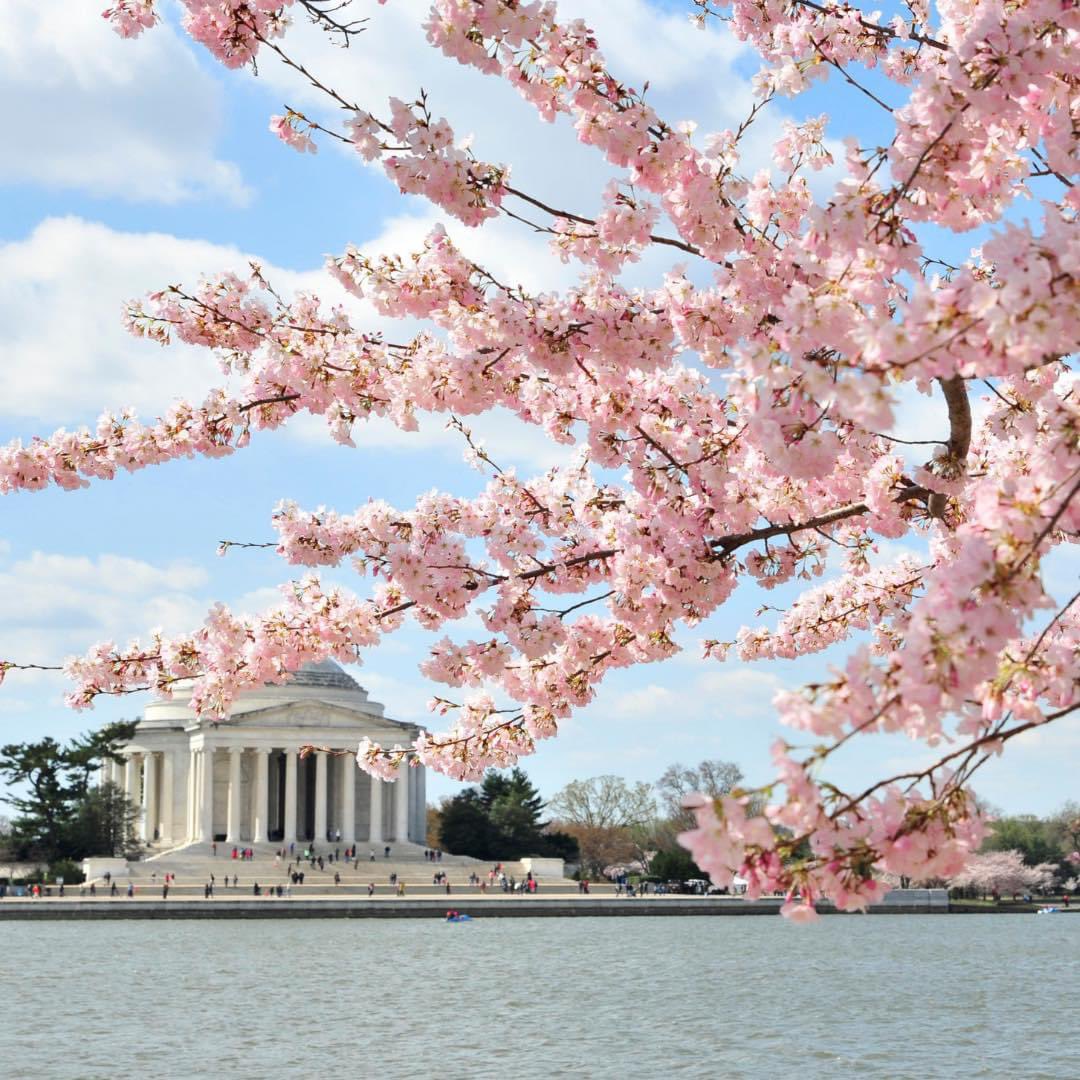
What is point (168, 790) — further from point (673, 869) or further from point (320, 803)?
point (673, 869)

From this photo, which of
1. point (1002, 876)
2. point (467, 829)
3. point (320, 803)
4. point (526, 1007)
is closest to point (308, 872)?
point (467, 829)

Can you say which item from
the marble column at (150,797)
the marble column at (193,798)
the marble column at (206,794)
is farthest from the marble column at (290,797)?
the marble column at (150,797)

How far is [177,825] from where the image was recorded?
113 m

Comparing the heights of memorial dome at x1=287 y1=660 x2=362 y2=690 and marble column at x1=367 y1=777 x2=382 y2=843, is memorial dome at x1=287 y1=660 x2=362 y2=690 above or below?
above

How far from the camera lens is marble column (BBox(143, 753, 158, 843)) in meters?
113

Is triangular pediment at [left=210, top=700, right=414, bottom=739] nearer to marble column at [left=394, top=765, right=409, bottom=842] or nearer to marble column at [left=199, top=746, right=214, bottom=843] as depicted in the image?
marble column at [left=199, top=746, right=214, bottom=843]

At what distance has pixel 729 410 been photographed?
11.5 metres

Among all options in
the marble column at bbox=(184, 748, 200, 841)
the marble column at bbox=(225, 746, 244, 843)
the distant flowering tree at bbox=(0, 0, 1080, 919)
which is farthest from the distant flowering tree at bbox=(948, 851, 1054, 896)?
the distant flowering tree at bbox=(0, 0, 1080, 919)

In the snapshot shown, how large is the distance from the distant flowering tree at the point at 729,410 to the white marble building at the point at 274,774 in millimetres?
92104

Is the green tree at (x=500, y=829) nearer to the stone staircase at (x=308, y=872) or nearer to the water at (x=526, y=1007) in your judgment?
the stone staircase at (x=308, y=872)

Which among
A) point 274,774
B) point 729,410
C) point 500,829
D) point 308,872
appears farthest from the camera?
point 274,774

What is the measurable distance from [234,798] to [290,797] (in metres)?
3.50

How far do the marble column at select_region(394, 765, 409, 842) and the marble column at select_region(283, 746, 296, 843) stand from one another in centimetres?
647

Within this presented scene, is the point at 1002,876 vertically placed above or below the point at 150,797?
below
